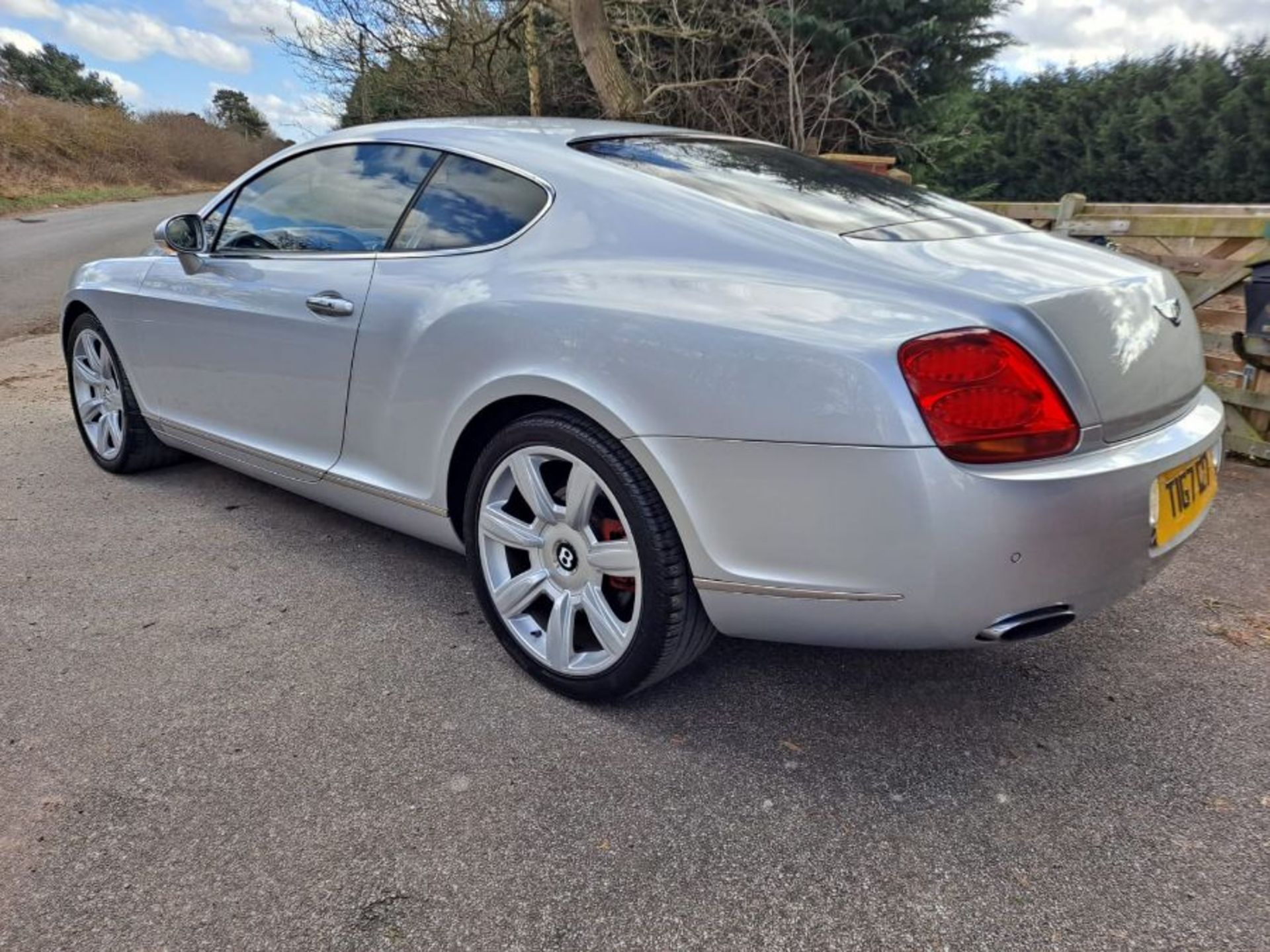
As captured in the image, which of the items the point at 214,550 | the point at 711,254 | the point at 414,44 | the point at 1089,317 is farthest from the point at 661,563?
the point at 414,44

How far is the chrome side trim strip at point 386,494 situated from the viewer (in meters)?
2.62

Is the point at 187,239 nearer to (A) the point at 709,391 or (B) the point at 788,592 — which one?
(A) the point at 709,391

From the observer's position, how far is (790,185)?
2.49 metres

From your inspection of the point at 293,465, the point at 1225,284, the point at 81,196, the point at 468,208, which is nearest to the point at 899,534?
the point at 468,208

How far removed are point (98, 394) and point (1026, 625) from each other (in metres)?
4.06

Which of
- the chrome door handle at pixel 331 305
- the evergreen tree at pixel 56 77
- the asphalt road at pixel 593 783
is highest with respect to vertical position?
the evergreen tree at pixel 56 77

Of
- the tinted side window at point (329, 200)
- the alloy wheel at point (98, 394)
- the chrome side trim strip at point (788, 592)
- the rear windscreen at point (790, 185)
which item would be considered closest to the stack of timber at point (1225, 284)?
the rear windscreen at point (790, 185)

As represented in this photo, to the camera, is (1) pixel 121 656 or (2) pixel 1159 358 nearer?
(2) pixel 1159 358

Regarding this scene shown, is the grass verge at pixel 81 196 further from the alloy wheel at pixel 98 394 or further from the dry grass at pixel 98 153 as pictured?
the alloy wheel at pixel 98 394

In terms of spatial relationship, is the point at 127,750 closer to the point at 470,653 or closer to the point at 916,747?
the point at 470,653

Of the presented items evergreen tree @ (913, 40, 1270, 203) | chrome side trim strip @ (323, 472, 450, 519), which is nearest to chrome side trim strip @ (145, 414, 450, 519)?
chrome side trim strip @ (323, 472, 450, 519)

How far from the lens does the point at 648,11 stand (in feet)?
31.4

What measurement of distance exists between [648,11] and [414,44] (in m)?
3.29

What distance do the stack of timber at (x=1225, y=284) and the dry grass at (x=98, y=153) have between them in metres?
22.9
